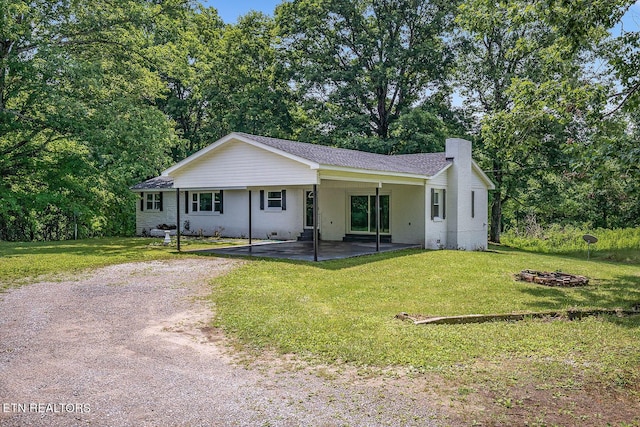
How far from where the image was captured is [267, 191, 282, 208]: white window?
20516mm

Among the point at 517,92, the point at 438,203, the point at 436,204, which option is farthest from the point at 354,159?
the point at 517,92

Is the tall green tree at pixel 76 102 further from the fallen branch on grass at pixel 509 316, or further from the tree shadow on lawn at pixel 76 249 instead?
the fallen branch on grass at pixel 509 316

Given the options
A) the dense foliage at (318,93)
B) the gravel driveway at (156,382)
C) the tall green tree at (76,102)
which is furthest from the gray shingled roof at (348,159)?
the gravel driveway at (156,382)

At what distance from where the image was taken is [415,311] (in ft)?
24.1

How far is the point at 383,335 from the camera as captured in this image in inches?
232

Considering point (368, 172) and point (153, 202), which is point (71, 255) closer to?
point (153, 202)

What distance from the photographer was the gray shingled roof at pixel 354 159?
13742mm

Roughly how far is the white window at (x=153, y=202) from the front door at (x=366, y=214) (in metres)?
10.1

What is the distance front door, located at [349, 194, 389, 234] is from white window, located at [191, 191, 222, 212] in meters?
6.66

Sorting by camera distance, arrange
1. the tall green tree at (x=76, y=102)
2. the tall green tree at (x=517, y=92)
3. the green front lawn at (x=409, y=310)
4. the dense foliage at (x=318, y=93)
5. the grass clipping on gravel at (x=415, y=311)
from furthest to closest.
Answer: the tall green tree at (x=76, y=102), the dense foliage at (x=318, y=93), the tall green tree at (x=517, y=92), the green front lawn at (x=409, y=310), the grass clipping on gravel at (x=415, y=311)

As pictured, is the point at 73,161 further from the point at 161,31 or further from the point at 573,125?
the point at 573,125

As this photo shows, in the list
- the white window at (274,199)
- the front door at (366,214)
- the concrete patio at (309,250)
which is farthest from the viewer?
the white window at (274,199)

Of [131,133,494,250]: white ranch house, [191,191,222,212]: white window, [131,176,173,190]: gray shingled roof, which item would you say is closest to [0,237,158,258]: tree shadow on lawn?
[131,133,494,250]: white ranch house

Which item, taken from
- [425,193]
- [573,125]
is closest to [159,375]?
[425,193]
